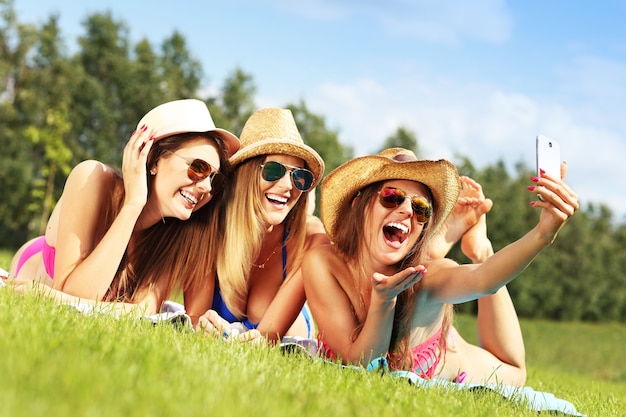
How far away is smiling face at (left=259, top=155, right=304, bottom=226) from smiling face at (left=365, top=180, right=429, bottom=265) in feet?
3.25

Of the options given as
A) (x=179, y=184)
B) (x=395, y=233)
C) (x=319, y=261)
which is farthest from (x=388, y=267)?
(x=179, y=184)

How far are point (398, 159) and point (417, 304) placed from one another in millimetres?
1189

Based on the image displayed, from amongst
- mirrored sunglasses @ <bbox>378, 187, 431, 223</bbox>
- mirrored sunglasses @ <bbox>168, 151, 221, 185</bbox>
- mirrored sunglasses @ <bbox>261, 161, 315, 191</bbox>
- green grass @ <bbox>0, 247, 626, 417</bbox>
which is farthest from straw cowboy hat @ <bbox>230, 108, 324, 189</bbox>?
green grass @ <bbox>0, 247, 626, 417</bbox>

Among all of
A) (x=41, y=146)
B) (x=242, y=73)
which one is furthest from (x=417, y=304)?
(x=242, y=73)

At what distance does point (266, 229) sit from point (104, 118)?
146 feet

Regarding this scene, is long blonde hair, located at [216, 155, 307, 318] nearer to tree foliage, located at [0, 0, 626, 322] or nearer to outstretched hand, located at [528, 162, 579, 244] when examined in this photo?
outstretched hand, located at [528, 162, 579, 244]

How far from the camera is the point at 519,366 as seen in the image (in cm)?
693

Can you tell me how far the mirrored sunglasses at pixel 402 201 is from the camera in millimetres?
5316

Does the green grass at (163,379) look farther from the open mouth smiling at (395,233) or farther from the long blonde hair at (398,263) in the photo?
the open mouth smiling at (395,233)

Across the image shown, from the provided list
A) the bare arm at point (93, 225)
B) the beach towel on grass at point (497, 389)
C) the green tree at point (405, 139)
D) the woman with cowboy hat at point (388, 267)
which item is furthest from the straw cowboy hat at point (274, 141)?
the green tree at point (405, 139)

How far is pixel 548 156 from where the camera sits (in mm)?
4820

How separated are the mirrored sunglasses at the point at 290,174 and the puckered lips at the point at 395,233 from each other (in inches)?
44.9

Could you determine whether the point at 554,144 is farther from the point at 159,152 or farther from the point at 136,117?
the point at 136,117

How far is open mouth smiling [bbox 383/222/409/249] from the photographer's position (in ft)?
17.2
